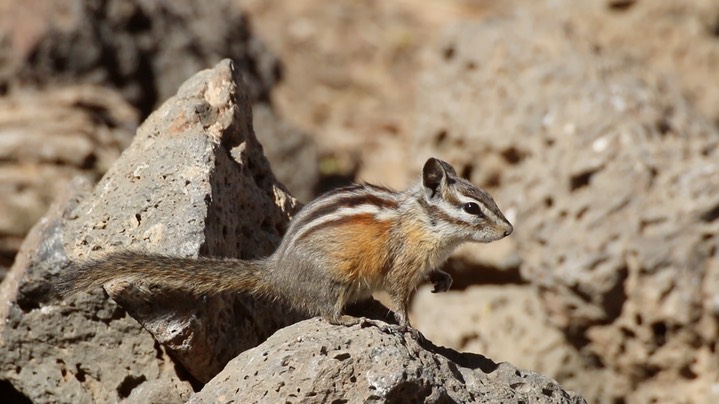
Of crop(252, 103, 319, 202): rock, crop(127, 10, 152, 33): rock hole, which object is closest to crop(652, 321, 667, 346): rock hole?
crop(252, 103, 319, 202): rock

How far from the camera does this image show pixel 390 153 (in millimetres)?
14031

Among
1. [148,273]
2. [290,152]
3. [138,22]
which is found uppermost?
[138,22]

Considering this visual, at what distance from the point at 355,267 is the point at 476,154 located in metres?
3.75

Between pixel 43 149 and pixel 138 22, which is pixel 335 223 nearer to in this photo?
pixel 43 149

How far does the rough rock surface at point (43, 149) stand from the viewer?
8.64 meters

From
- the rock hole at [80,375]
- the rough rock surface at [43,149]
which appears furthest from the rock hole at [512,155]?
the rock hole at [80,375]

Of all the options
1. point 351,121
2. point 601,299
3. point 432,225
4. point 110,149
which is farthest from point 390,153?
point 432,225

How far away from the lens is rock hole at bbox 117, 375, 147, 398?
571 centimetres

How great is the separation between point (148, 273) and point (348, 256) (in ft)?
3.45

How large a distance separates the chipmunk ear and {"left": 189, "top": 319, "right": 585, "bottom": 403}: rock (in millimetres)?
1273

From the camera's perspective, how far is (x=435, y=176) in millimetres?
6172

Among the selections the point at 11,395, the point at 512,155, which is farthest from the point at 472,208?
the point at 512,155

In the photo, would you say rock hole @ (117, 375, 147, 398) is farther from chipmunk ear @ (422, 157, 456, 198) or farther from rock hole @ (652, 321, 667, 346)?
rock hole @ (652, 321, 667, 346)

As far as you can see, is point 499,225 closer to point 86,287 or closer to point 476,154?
point 86,287
